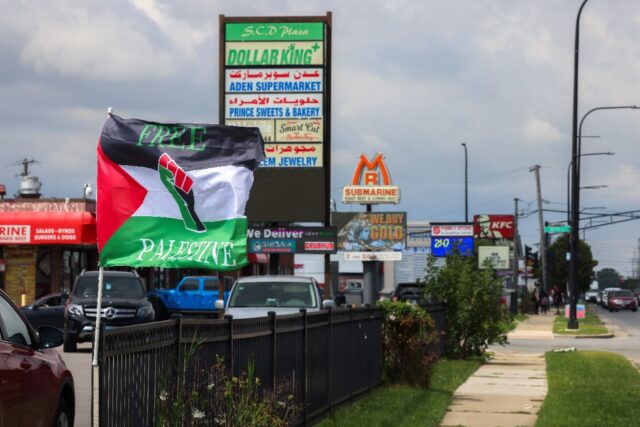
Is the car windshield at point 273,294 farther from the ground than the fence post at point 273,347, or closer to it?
farther from the ground

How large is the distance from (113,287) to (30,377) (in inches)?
774

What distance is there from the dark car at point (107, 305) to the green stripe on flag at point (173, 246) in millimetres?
17284

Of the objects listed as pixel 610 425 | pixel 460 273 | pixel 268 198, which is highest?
pixel 268 198

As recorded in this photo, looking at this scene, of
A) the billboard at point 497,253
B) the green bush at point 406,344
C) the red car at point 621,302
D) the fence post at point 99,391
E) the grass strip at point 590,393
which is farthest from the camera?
the red car at point 621,302

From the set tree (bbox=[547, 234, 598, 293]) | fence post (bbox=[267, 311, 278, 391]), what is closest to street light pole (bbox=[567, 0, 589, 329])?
fence post (bbox=[267, 311, 278, 391])

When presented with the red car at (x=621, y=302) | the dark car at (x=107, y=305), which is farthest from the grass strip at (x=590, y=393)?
the red car at (x=621, y=302)

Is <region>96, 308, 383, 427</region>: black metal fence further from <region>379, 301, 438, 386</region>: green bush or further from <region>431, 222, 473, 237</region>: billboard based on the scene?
<region>431, 222, 473, 237</region>: billboard

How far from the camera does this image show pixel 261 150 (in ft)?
30.9

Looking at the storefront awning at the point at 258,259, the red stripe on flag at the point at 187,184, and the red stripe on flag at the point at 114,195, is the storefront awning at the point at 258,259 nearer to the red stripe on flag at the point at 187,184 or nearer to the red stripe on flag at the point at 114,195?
the red stripe on flag at the point at 187,184

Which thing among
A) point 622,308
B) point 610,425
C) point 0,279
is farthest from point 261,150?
point 622,308

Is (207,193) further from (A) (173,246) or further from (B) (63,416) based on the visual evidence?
(B) (63,416)

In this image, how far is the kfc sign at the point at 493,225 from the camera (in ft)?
266

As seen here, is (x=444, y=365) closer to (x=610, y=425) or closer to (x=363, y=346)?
(x=363, y=346)

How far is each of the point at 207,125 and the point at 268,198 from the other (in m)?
24.6
